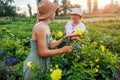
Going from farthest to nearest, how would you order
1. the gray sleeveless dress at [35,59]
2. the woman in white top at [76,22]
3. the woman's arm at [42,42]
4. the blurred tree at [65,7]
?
the blurred tree at [65,7], the woman in white top at [76,22], the gray sleeveless dress at [35,59], the woman's arm at [42,42]

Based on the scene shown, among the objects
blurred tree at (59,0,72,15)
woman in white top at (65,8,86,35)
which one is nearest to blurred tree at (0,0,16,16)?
blurred tree at (59,0,72,15)

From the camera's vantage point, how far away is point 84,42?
4.01 m

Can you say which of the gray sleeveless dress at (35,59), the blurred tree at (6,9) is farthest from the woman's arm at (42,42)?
the blurred tree at (6,9)

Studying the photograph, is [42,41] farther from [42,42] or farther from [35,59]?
[35,59]

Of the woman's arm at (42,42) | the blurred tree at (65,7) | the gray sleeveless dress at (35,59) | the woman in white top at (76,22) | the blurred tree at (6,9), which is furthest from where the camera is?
the blurred tree at (65,7)

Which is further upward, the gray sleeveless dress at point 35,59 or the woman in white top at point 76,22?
the woman in white top at point 76,22

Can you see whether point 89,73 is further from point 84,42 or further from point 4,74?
point 4,74

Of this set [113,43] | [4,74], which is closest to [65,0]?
[113,43]

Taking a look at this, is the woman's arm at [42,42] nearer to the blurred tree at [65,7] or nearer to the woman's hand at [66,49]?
the woman's hand at [66,49]

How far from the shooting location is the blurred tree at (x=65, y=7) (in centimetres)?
4067

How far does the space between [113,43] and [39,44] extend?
4.43 m

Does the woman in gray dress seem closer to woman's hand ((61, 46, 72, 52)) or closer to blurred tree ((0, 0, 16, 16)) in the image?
woman's hand ((61, 46, 72, 52))

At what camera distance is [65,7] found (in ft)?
133

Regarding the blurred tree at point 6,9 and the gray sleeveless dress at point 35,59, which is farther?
the blurred tree at point 6,9
